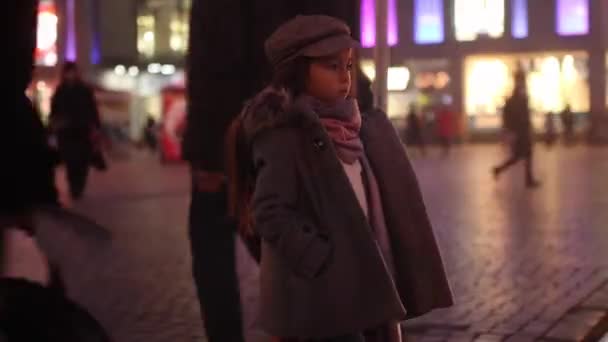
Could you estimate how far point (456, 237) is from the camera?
999cm

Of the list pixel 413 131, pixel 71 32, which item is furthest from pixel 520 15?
pixel 71 32

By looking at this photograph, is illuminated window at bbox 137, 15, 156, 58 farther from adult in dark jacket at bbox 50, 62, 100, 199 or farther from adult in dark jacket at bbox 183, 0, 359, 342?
adult in dark jacket at bbox 183, 0, 359, 342

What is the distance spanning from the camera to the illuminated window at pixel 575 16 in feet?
135

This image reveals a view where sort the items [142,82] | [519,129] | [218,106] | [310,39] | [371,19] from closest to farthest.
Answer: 1. [310,39]
2. [218,106]
3. [371,19]
4. [519,129]
5. [142,82]

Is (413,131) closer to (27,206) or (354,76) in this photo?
(354,76)

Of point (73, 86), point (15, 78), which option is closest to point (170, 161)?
point (73, 86)

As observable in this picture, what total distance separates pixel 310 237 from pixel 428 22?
1623 inches

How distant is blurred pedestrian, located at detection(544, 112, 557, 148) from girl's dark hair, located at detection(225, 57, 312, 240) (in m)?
33.3

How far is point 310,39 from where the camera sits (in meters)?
3.47

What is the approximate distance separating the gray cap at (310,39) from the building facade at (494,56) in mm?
36766

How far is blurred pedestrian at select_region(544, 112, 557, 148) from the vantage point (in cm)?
3664

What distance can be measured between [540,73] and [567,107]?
3.68 metres

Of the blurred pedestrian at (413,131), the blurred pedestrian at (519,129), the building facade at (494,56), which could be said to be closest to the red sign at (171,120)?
the blurred pedestrian at (413,131)

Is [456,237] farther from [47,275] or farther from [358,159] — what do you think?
[47,275]
